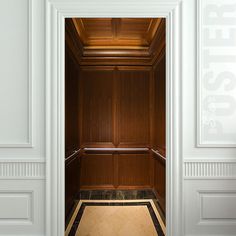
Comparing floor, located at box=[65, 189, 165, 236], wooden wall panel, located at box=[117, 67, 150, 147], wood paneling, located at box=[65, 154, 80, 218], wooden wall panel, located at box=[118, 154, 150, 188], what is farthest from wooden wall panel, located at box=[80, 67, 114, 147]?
wood paneling, located at box=[65, 154, 80, 218]

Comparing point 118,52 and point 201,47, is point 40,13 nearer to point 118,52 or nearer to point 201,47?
point 201,47

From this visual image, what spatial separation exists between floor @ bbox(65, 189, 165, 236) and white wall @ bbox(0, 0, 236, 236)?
973mm

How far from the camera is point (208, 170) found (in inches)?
96.6

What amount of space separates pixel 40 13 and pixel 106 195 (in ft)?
11.2

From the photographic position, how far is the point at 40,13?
2.44 metres

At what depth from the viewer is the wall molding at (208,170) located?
2449 mm

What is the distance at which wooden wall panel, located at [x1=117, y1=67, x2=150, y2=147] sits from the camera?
521 centimetres

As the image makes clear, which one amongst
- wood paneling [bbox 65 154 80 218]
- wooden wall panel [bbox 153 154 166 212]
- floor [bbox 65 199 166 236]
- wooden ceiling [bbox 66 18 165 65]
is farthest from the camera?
wooden ceiling [bbox 66 18 165 65]

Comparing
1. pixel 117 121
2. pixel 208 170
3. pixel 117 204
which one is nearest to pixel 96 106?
pixel 117 121

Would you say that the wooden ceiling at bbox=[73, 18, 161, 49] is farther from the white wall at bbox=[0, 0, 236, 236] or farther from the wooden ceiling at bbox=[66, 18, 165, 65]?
the white wall at bbox=[0, 0, 236, 236]

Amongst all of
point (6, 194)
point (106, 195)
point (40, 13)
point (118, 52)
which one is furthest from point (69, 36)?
point (106, 195)

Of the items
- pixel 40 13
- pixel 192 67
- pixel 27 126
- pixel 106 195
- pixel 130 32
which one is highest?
pixel 130 32

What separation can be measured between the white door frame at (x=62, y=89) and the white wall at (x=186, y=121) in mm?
63

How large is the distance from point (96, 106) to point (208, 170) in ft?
10.1
